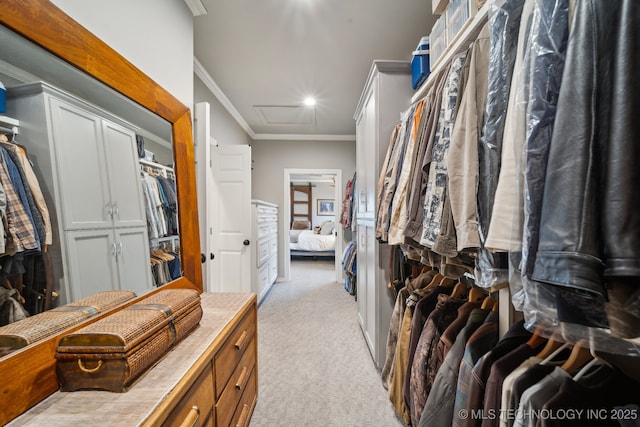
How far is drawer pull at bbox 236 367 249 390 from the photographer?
44.6 inches

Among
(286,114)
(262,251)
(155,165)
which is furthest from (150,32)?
(262,251)

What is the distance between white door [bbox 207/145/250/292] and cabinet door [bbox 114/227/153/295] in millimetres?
1637

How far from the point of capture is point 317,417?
4.72ft

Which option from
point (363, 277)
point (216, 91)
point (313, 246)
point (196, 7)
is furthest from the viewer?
point (313, 246)

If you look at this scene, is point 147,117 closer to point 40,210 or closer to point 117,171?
point 117,171

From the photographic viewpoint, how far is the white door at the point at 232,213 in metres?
2.72

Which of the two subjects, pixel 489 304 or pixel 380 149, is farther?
pixel 380 149

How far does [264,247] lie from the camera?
11.3 ft

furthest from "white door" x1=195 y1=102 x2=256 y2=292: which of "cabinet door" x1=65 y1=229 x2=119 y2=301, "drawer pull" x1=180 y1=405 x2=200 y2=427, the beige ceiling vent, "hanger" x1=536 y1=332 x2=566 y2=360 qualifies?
"hanger" x1=536 y1=332 x2=566 y2=360

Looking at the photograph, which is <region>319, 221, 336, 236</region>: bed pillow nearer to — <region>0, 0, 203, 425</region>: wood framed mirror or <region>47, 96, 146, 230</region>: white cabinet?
<region>0, 0, 203, 425</region>: wood framed mirror

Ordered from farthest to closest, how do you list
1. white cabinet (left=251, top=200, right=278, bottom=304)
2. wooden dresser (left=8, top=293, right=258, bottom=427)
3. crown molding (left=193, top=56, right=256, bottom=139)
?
white cabinet (left=251, top=200, right=278, bottom=304)
crown molding (left=193, top=56, right=256, bottom=139)
wooden dresser (left=8, top=293, right=258, bottom=427)

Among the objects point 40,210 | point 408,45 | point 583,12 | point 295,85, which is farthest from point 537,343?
point 295,85

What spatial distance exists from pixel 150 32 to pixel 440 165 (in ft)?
4.97

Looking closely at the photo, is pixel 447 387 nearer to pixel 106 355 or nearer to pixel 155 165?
pixel 106 355
